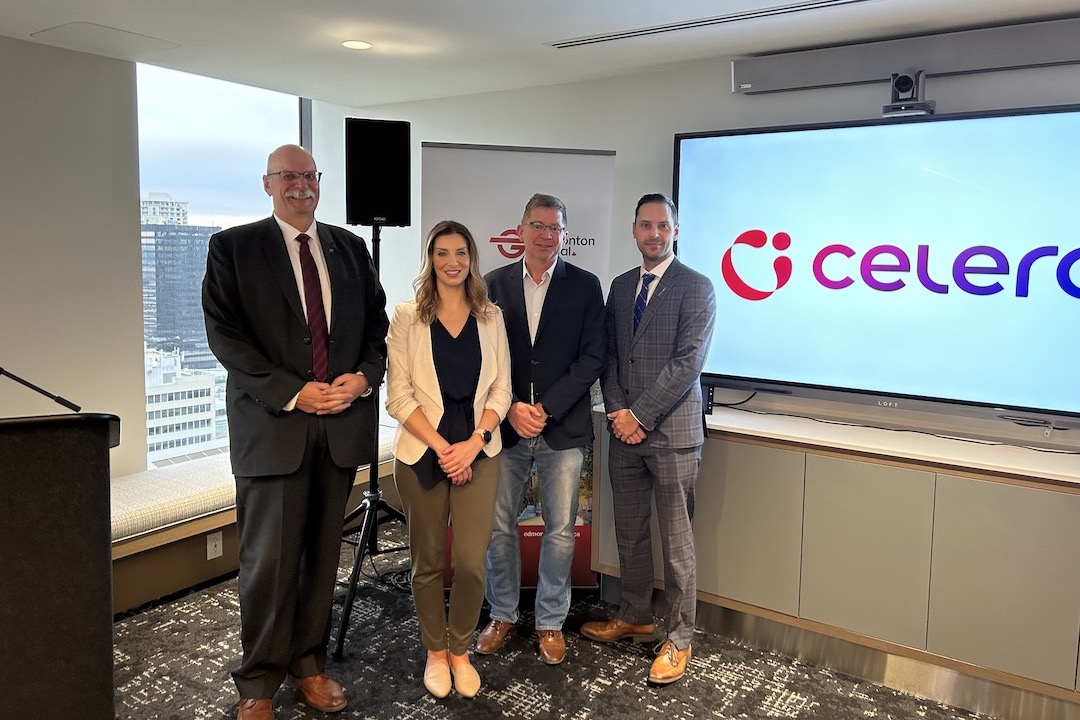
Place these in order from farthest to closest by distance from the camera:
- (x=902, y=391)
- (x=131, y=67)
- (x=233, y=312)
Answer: (x=131, y=67)
(x=902, y=391)
(x=233, y=312)

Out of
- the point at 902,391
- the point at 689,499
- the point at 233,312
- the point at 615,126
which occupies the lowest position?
the point at 689,499

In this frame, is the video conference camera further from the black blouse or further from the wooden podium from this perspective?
the wooden podium

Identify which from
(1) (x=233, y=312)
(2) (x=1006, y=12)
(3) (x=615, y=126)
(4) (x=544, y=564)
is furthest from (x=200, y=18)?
(2) (x=1006, y=12)

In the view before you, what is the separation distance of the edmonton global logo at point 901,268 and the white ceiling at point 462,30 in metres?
0.85

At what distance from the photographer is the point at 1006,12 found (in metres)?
2.95

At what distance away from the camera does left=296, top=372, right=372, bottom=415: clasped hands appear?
2549mm

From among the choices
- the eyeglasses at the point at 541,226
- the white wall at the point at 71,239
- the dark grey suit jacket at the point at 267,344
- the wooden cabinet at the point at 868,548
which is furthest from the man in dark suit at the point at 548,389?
the white wall at the point at 71,239

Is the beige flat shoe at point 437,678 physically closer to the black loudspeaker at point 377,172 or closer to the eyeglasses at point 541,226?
the eyeglasses at point 541,226

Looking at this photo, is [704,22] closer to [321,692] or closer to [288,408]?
[288,408]

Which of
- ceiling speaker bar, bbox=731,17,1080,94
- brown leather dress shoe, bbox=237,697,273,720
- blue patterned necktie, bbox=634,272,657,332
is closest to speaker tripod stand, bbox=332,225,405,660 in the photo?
brown leather dress shoe, bbox=237,697,273,720

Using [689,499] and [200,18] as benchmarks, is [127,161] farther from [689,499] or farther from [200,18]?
[689,499]

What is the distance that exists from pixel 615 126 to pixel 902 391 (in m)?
1.94

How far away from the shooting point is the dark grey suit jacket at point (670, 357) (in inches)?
116

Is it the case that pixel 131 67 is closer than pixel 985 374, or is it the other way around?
pixel 985 374
